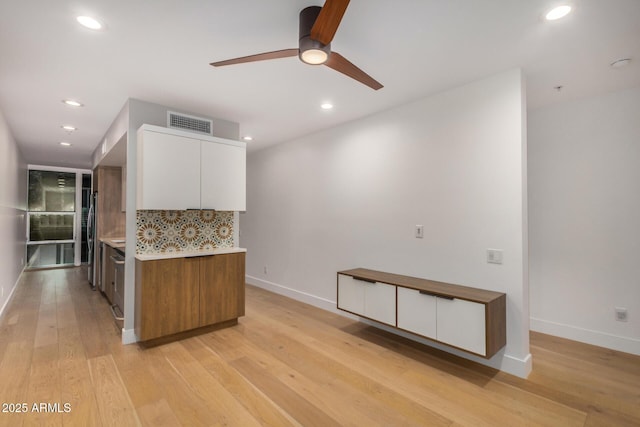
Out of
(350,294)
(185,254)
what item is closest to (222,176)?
(185,254)

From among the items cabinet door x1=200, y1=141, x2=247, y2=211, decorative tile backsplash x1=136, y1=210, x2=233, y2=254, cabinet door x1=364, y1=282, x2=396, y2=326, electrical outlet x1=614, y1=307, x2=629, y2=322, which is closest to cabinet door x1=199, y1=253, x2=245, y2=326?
decorative tile backsplash x1=136, y1=210, x2=233, y2=254

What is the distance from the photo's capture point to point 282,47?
232 cm

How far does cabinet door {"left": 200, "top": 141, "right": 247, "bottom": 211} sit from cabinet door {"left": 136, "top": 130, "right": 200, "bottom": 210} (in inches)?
3.6

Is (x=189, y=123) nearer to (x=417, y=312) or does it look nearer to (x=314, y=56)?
(x=314, y=56)

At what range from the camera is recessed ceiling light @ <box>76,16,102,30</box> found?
194 centimetres

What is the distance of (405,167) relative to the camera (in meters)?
3.42

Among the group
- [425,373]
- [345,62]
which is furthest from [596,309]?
[345,62]

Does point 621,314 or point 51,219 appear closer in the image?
point 621,314

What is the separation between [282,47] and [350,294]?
2.52 metres

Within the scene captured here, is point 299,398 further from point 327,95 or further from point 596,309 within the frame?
point 596,309

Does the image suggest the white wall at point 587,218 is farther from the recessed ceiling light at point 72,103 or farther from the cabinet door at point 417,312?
the recessed ceiling light at point 72,103

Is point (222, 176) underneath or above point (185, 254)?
above

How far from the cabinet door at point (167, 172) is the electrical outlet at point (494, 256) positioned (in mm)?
2953

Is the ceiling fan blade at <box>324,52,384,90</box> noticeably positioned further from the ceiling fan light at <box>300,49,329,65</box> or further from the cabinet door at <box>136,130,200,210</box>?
the cabinet door at <box>136,130,200,210</box>
